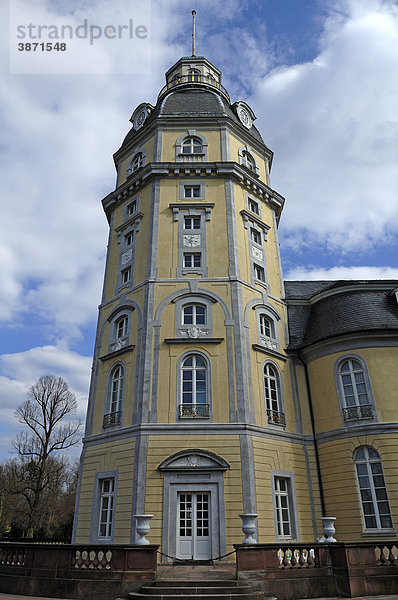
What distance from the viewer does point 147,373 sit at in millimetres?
19750

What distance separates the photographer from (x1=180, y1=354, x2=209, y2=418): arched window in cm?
1902

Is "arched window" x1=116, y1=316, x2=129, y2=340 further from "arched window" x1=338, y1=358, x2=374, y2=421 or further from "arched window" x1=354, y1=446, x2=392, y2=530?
"arched window" x1=354, y1=446, x2=392, y2=530

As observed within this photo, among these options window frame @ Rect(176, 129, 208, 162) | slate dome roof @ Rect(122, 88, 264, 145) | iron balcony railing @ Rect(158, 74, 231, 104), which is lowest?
window frame @ Rect(176, 129, 208, 162)

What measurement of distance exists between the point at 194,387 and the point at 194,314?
3779 millimetres

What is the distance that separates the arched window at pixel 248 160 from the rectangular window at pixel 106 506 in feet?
66.7

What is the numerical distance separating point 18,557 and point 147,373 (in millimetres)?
8298

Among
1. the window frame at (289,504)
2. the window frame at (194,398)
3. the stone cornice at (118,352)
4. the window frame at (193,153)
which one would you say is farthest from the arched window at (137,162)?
the window frame at (289,504)

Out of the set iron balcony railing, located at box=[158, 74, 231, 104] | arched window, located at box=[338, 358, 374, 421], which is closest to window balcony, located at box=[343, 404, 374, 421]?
arched window, located at box=[338, 358, 374, 421]

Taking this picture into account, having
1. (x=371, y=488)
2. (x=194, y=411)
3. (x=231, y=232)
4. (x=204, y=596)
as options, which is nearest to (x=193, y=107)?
(x=231, y=232)

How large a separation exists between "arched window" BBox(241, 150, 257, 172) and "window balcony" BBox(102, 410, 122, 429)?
17.5 meters

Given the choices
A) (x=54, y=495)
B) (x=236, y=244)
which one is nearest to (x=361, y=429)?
(x=236, y=244)

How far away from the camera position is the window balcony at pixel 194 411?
18.9 m

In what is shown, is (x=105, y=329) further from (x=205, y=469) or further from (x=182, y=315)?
(x=205, y=469)

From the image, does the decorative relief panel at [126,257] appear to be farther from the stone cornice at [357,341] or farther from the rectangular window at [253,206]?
the stone cornice at [357,341]
